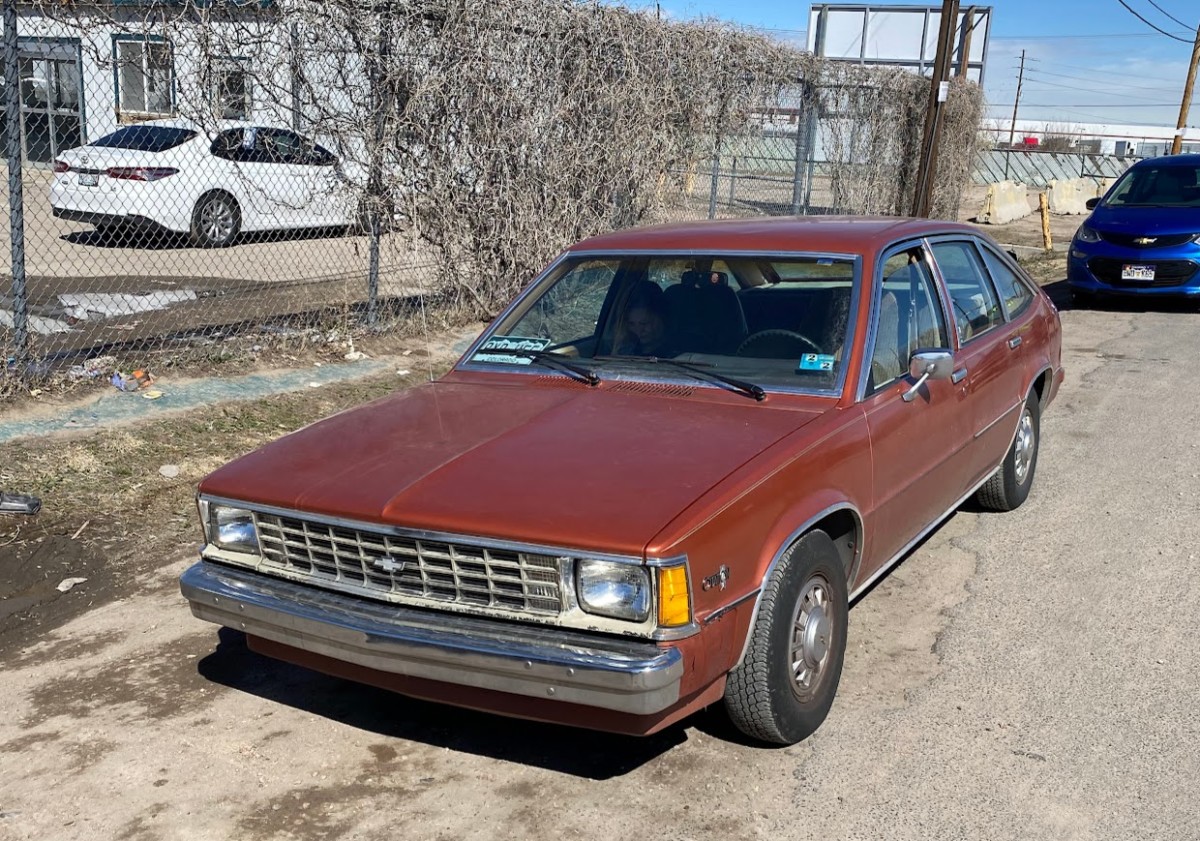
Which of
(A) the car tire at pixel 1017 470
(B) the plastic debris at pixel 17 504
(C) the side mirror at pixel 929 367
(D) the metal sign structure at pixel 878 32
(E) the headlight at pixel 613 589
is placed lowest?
(B) the plastic debris at pixel 17 504

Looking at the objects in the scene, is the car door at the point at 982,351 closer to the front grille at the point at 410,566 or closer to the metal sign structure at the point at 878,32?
the front grille at the point at 410,566

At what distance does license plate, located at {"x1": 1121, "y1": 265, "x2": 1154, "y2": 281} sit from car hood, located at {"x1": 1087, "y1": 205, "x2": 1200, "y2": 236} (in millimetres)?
373

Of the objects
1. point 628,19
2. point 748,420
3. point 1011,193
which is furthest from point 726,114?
point 1011,193

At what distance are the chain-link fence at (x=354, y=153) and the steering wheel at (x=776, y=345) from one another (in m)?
4.54

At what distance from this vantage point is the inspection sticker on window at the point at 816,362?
13.4 ft

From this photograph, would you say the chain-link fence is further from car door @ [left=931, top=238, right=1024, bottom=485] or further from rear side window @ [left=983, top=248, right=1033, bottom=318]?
car door @ [left=931, top=238, right=1024, bottom=485]

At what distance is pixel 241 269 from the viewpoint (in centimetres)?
1203

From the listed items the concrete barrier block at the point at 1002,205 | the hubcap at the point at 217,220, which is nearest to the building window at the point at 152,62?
the hubcap at the point at 217,220

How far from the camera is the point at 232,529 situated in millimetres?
3666

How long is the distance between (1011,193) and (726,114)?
13.3 m

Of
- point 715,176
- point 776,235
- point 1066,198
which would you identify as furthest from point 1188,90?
point 776,235

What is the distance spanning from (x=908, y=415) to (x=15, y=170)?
5.25 metres

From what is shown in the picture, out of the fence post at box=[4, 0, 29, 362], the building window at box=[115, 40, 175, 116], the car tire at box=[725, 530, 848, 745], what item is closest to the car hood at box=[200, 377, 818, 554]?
the car tire at box=[725, 530, 848, 745]

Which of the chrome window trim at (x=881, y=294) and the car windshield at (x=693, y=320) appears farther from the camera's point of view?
the car windshield at (x=693, y=320)
